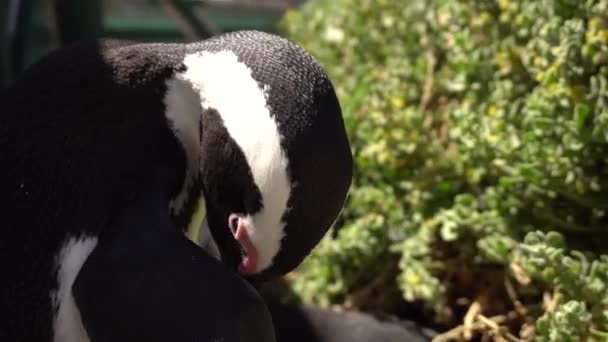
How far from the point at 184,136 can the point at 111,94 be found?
65mm

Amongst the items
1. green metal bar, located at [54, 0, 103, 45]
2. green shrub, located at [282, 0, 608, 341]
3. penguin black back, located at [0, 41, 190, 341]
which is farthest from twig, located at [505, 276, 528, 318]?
green metal bar, located at [54, 0, 103, 45]

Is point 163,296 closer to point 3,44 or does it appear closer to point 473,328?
point 473,328

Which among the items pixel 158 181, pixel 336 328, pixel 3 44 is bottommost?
pixel 336 328

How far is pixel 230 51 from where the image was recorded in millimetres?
576

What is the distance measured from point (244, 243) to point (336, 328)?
31 centimetres

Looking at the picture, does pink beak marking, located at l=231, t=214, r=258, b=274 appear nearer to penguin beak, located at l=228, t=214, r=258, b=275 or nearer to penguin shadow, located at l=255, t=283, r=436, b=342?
penguin beak, located at l=228, t=214, r=258, b=275

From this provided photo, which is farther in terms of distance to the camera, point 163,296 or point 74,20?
point 74,20

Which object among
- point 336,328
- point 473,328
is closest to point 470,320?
point 473,328

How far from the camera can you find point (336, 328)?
840 mm

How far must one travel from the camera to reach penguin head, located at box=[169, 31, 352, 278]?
52 cm

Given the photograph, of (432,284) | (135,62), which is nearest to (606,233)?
(432,284)

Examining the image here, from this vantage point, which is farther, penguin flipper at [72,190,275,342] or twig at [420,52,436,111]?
twig at [420,52,436,111]

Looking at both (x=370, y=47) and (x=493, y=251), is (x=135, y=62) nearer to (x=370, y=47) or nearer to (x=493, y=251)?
(x=493, y=251)

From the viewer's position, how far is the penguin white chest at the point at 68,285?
565 millimetres
